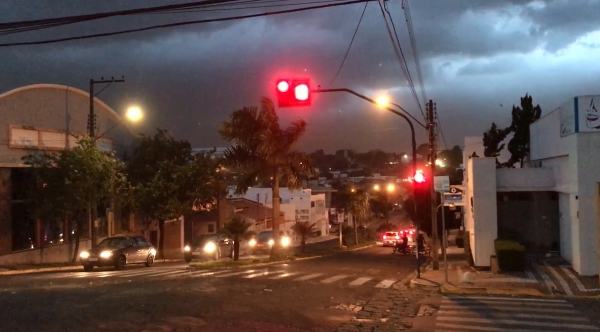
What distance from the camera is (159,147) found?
4150 cm

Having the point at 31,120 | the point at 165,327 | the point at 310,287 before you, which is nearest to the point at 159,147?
the point at 31,120

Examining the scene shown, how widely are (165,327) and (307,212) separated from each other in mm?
62861

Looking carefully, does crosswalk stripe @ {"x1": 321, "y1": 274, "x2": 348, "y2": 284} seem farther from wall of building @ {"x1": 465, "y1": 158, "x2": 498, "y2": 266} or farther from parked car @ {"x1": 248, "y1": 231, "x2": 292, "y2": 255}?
parked car @ {"x1": 248, "y1": 231, "x2": 292, "y2": 255}

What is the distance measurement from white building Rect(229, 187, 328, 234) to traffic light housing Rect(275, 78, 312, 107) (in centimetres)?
5510

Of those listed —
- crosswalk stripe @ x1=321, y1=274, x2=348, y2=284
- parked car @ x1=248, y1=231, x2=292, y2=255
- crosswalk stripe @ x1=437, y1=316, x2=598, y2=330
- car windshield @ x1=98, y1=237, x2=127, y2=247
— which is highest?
car windshield @ x1=98, y1=237, x2=127, y2=247

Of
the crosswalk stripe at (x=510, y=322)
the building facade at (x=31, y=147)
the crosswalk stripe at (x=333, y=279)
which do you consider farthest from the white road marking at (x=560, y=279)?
the building facade at (x=31, y=147)

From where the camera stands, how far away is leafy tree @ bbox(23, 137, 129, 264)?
31.4 m

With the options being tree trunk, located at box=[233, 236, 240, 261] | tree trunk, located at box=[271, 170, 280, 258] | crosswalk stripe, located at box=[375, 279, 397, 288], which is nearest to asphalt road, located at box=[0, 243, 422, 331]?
crosswalk stripe, located at box=[375, 279, 397, 288]

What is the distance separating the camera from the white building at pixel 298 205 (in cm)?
7238

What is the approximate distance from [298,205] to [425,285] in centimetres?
5532

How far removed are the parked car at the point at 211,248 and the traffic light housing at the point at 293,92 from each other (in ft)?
77.1

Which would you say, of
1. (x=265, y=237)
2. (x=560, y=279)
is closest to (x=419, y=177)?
(x=560, y=279)

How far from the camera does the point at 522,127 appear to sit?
3653cm

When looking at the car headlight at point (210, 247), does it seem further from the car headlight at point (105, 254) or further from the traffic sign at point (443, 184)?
the traffic sign at point (443, 184)
